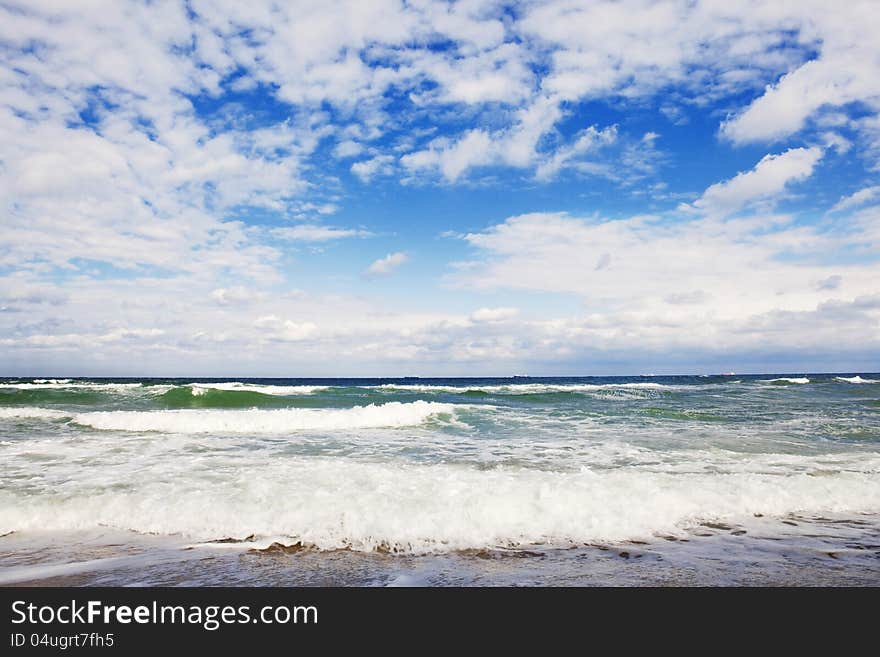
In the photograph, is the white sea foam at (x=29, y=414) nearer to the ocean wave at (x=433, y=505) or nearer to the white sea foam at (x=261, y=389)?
the white sea foam at (x=261, y=389)

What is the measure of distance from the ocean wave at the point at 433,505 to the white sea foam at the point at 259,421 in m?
7.73

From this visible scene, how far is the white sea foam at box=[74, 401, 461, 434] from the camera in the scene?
1573 centimetres

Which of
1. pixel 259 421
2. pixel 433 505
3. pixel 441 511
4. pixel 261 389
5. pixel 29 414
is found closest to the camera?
pixel 441 511

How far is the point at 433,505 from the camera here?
6223 mm

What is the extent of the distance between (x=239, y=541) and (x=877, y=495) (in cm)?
818

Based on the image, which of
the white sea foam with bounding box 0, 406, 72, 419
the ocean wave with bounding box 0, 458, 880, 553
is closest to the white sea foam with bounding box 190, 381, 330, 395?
the white sea foam with bounding box 0, 406, 72, 419

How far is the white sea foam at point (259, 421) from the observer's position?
51.6 ft

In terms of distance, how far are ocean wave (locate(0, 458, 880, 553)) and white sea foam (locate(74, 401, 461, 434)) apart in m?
7.73

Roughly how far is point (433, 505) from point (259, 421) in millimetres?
11454

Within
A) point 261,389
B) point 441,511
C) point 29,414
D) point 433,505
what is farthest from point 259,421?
point 261,389

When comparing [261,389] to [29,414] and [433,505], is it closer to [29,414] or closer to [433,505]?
[29,414]

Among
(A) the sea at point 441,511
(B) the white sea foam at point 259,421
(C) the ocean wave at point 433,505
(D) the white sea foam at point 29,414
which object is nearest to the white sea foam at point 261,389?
(D) the white sea foam at point 29,414

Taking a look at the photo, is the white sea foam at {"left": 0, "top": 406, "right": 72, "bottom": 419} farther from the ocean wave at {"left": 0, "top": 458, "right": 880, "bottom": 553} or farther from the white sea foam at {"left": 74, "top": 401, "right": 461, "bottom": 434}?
the ocean wave at {"left": 0, "top": 458, "right": 880, "bottom": 553}

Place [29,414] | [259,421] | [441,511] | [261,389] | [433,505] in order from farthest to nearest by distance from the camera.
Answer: [261,389] → [29,414] → [259,421] → [433,505] → [441,511]
